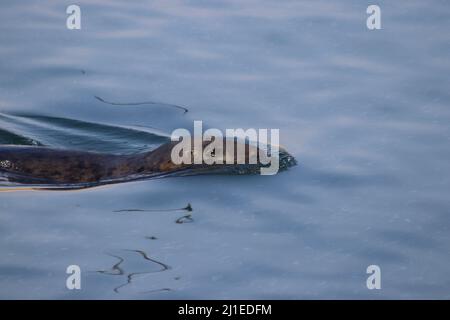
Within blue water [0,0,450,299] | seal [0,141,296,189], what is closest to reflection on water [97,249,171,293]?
blue water [0,0,450,299]

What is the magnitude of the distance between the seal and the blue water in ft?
0.53

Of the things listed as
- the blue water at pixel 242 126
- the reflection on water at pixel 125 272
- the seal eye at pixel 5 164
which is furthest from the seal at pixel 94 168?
the reflection on water at pixel 125 272

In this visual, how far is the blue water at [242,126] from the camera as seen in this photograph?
9.09 metres

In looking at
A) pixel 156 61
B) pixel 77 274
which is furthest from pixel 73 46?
pixel 77 274

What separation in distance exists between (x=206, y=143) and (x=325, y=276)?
237 cm

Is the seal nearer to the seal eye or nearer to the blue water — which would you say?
the seal eye

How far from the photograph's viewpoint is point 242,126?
40.5 ft

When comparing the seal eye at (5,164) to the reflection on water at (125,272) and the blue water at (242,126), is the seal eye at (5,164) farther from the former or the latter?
the reflection on water at (125,272)

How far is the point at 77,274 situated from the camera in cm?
887

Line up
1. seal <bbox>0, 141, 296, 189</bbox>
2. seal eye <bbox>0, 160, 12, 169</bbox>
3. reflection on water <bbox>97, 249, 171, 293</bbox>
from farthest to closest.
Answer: seal eye <bbox>0, 160, 12, 169</bbox> < seal <bbox>0, 141, 296, 189</bbox> < reflection on water <bbox>97, 249, 171, 293</bbox>

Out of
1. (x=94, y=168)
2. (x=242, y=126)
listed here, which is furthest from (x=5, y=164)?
(x=242, y=126)

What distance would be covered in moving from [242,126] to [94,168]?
2.00 metres

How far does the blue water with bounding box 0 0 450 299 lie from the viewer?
A: 9086mm
